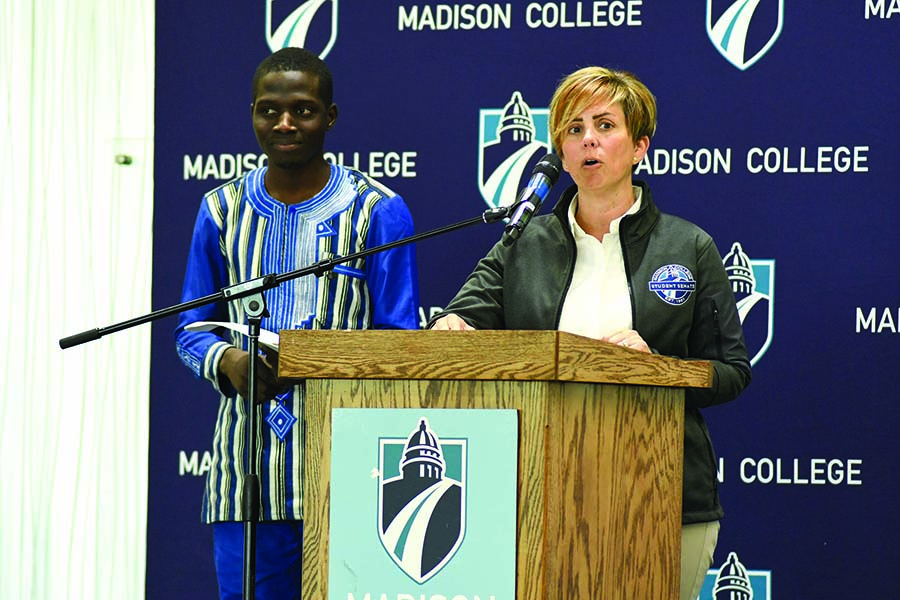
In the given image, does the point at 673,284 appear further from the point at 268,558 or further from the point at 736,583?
the point at 736,583

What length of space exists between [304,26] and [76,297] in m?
1.16

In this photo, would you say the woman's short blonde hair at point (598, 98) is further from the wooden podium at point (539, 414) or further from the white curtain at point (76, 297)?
the white curtain at point (76, 297)

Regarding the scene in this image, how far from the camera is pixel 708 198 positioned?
12.5 ft

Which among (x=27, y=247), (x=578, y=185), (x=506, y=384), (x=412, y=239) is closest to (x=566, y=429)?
(x=506, y=384)

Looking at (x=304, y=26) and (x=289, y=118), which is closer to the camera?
(x=289, y=118)

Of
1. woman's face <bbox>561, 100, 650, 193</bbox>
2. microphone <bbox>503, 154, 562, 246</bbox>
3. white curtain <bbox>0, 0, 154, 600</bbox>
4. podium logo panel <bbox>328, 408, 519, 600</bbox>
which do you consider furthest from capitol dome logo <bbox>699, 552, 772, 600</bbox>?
podium logo panel <bbox>328, 408, 519, 600</bbox>

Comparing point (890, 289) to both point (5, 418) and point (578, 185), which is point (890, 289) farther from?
point (5, 418)

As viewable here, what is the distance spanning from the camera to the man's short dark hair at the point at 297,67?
3104 mm

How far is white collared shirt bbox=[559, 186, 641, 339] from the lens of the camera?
8.80 ft

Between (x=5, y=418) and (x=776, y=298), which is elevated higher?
(x=776, y=298)

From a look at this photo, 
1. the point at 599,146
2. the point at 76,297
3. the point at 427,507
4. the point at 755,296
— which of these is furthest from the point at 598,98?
the point at 76,297

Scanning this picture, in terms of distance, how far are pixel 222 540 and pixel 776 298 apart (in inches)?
69.0

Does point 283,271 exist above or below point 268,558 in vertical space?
above

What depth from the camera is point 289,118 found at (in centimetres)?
307
